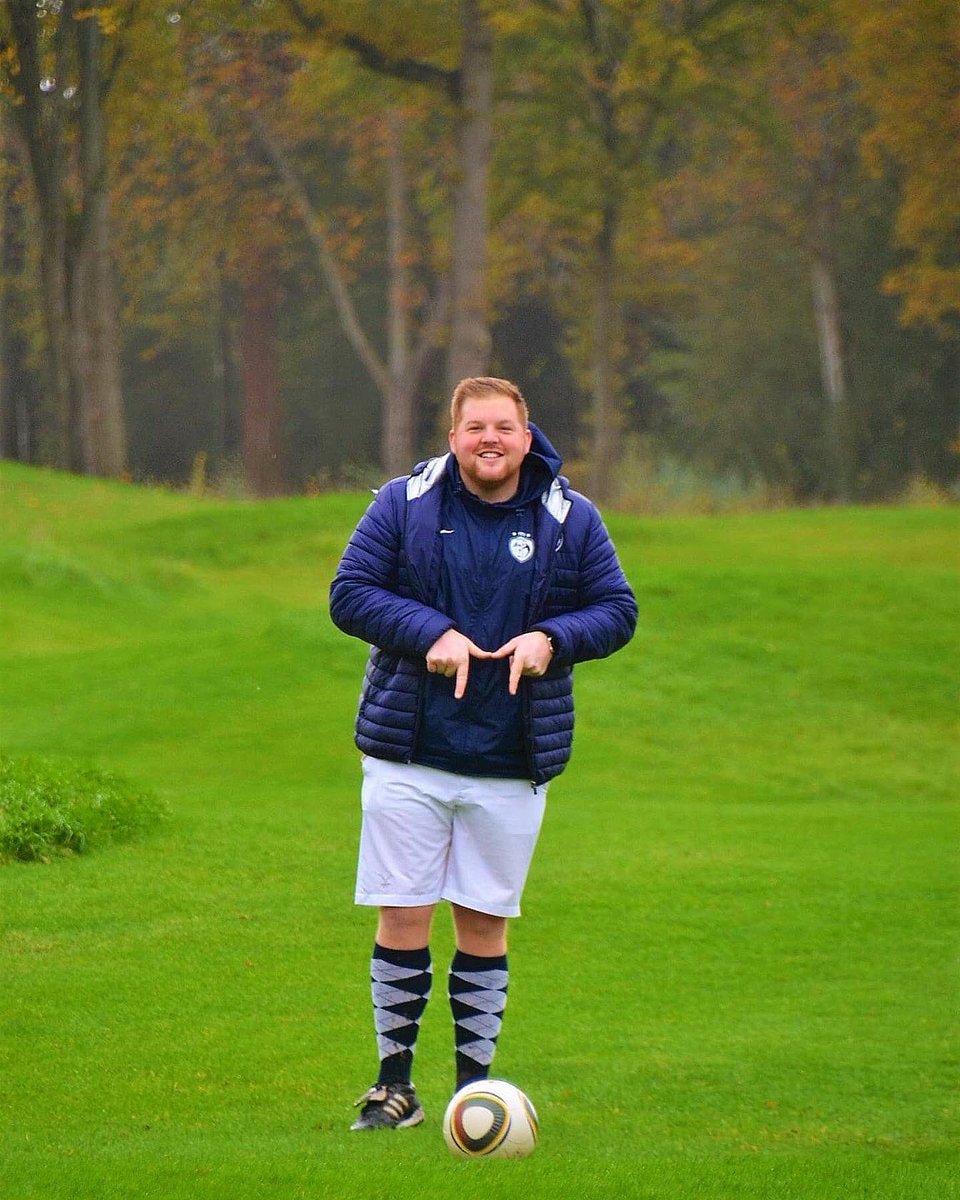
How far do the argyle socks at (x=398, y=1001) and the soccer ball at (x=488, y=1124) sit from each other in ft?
0.91

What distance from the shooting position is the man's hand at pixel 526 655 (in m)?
4.63

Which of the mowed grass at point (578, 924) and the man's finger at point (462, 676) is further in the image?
the mowed grass at point (578, 924)

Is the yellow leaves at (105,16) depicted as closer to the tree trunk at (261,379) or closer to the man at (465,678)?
the tree trunk at (261,379)

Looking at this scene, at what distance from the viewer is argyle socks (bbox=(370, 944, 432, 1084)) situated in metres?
4.91

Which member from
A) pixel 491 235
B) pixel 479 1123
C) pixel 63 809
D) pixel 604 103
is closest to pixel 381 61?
pixel 604 103

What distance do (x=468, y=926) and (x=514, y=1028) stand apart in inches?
56.8

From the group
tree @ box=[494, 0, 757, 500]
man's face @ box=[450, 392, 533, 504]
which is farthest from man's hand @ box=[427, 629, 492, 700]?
tree @ box=[494, 0, 757, 500]

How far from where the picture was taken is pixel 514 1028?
6.27m

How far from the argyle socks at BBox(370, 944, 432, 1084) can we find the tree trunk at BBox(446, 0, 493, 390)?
23783 millimetres

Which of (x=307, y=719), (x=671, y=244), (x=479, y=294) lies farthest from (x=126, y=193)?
(x=307, y=719)

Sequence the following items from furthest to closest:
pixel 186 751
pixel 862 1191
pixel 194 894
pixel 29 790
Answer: pixel 186 751
pixel 29 790
pixel 194 894
pixel 862 1191

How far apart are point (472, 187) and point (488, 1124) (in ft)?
83.9

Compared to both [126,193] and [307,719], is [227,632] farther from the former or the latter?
[126,193]

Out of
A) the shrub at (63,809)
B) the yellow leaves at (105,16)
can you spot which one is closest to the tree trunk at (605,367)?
the yellow leaves at (105,16)
